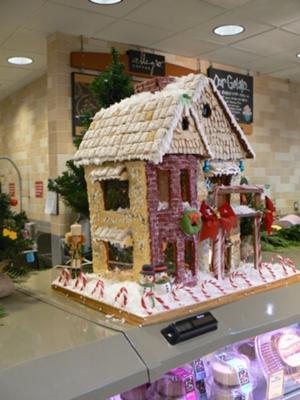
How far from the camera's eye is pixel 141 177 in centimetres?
119

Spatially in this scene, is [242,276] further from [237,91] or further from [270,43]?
[237,91]

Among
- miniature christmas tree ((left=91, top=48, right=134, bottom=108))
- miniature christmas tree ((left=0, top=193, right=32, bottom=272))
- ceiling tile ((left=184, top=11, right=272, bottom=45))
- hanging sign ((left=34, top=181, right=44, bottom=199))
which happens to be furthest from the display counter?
hanging sign ((left=34, top=181, right=44, bottom=199))

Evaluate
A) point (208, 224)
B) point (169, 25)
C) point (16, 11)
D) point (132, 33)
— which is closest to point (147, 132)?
point (208, 224)

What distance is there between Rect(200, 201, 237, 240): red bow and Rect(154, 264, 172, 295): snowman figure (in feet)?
0.65

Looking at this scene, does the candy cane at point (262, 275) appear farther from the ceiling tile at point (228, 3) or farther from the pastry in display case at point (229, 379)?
the ceiling tile at point (228, 3)

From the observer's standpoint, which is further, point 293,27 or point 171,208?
point 293,27

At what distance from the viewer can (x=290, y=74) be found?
3930mm

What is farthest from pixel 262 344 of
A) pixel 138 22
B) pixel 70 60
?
pixel 70 60

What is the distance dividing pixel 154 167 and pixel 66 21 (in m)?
1.69

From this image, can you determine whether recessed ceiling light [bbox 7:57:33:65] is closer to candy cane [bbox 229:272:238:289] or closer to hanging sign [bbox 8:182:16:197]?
hanging sign [bbox 8:182:16:197]

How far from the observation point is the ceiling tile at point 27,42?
2721 mm

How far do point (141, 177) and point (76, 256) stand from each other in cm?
39

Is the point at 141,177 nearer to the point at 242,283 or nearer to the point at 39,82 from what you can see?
the point at 242,283

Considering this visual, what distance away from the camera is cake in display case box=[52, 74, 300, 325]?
3.81 feet
